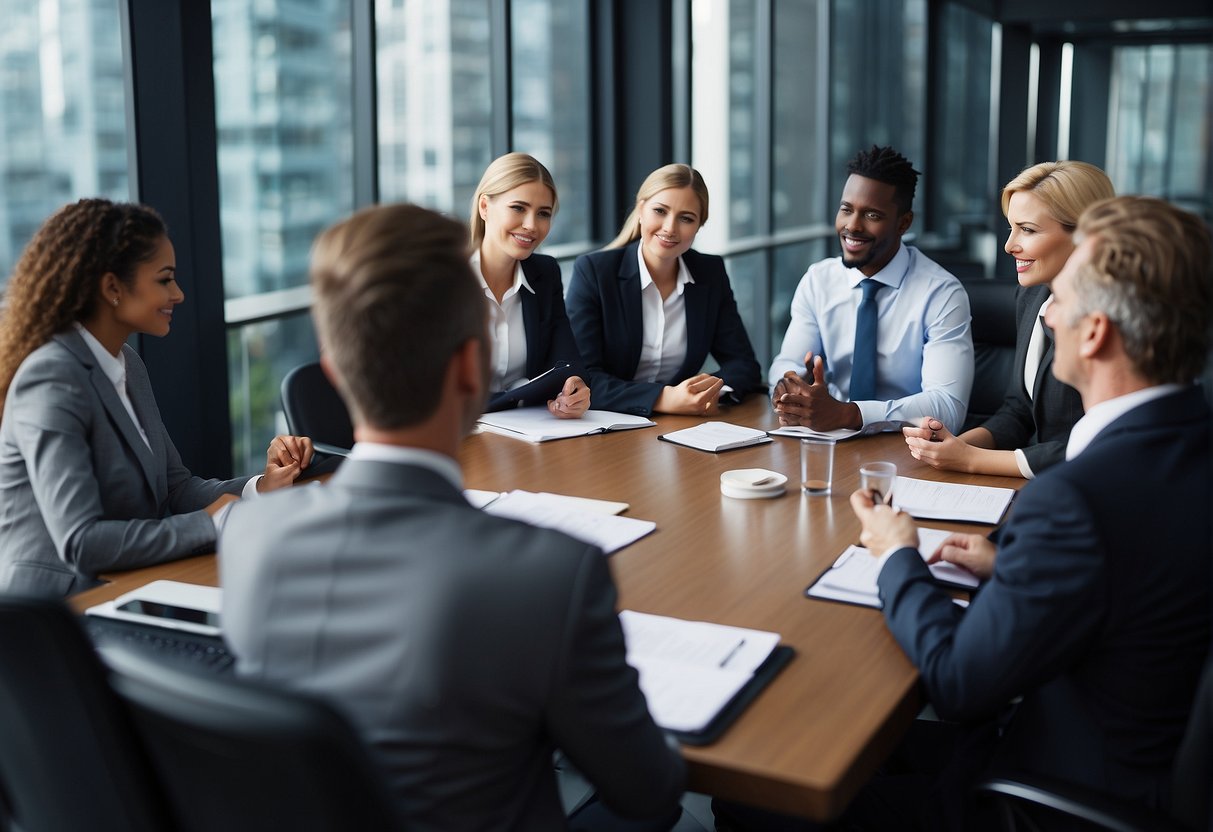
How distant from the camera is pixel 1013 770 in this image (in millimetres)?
1497

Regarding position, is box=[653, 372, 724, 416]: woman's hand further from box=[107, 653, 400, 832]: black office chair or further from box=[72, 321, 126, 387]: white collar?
box=[107, 653, 400, 832]: black office chair

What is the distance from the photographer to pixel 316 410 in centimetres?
314

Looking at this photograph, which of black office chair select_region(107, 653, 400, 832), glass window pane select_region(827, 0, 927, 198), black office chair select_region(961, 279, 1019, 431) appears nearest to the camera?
black office chair select_region(107, 653, 400, 832)

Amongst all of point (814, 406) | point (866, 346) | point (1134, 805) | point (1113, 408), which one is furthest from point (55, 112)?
point (1134, 805)

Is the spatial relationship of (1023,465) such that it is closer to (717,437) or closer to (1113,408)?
(717,437)

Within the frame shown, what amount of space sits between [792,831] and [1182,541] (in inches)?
31.5

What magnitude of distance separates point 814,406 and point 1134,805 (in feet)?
5.59

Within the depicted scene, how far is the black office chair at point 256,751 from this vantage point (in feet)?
3.10

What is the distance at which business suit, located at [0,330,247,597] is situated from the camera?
1.99m

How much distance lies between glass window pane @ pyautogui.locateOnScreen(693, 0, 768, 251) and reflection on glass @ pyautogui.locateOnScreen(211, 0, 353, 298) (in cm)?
245

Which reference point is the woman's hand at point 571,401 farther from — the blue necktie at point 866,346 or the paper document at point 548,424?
the blue necktie at point 866,346

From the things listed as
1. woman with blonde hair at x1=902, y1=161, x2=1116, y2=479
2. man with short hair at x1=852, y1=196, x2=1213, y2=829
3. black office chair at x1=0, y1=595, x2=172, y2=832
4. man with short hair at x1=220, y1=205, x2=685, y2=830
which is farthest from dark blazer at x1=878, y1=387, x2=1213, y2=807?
woman with blonde hair at x1=902, y1=161, x2=1116, y2=479

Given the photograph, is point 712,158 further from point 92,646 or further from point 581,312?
point 92,646

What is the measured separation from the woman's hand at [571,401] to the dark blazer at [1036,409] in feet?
3.45
